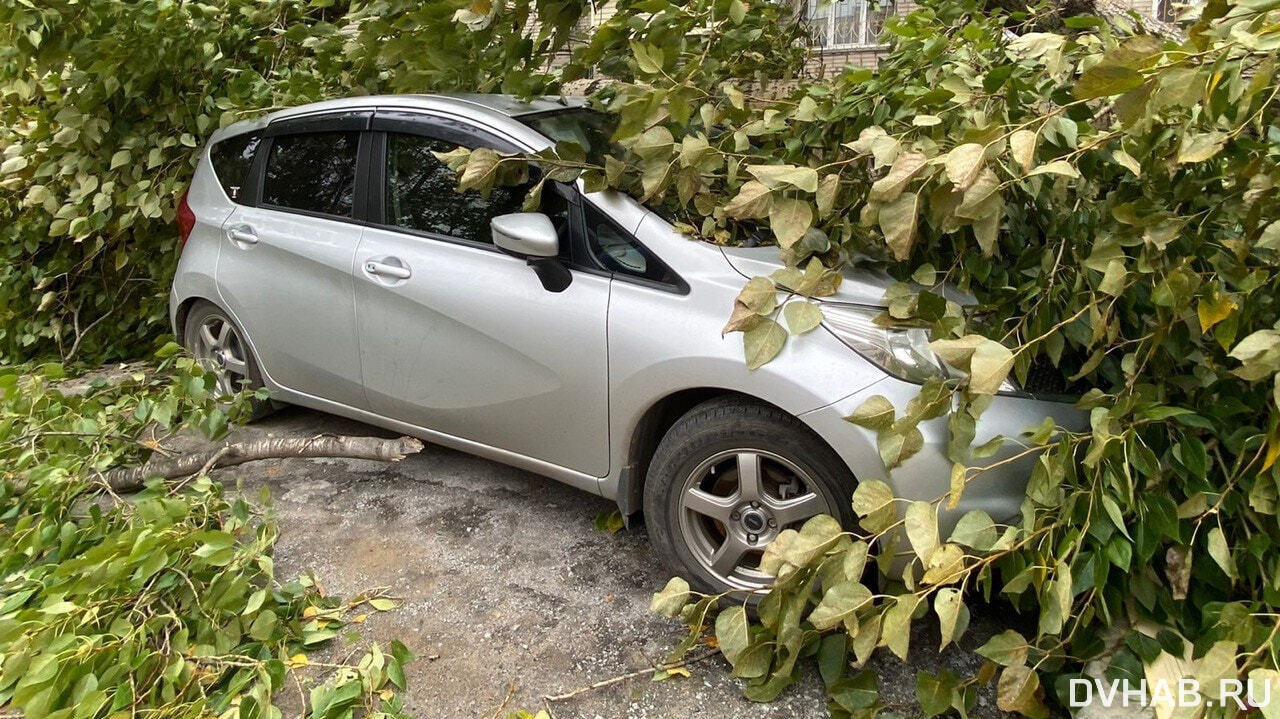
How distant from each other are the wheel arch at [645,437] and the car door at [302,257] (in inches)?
54.0

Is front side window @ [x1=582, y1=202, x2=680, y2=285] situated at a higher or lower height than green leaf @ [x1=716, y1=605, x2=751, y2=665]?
higher

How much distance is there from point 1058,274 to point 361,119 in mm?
2840

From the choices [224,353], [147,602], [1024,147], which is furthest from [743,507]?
[224,353]

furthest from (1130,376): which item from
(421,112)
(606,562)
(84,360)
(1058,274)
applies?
(84,360)

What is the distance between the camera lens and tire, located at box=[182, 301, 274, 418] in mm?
4617

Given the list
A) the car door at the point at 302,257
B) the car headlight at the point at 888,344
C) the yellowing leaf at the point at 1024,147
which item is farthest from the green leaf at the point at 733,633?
the car door at the point at 302,257

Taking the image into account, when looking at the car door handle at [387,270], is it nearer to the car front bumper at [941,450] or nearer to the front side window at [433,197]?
the front side window at [433,197]

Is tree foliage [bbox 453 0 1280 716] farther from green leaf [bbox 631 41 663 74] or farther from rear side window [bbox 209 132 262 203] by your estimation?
rear side window [bbox 209 132 262 203]

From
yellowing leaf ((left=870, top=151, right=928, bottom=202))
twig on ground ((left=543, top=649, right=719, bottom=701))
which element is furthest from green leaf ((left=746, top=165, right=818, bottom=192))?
twig on ground ((left=543, top=649, right=719, bottom=701))

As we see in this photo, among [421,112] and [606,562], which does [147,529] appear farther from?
[421,112]

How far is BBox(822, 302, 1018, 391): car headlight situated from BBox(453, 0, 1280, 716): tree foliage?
60mm

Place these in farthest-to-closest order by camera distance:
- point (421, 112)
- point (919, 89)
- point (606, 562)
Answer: point (421, 112) < point (606, 562) < point (919, 89)

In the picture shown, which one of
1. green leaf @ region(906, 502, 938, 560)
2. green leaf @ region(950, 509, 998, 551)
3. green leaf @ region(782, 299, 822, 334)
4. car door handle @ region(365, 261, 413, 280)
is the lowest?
green leaf @ region(950, 509, 998, 551)

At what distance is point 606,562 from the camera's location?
3.53m
